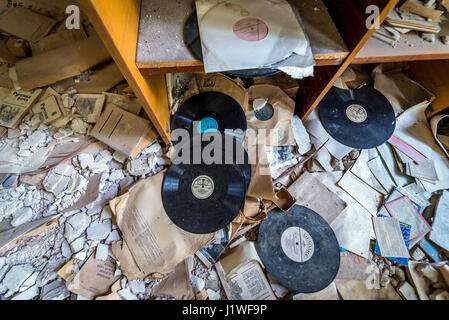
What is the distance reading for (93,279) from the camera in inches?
37.8

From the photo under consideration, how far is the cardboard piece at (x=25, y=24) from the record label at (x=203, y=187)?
1.21 meters

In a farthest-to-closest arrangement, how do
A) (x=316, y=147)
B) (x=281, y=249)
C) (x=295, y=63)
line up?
(x=316, y=147), (x=281, y=249), (x=295, y=63)

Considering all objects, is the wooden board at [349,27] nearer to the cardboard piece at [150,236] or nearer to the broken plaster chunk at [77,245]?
the cardboard piece at [150,236]

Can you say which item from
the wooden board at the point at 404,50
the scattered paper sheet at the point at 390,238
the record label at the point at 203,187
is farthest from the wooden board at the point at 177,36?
the scattered paper sheet at the point at 390,238

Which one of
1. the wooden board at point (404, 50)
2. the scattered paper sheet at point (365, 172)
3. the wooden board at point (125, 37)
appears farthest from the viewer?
the scattered paper sheet at point (365, 172)

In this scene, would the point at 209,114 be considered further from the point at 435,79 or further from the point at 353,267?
the point at 435,79

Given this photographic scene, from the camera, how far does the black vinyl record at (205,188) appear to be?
102 centimetres

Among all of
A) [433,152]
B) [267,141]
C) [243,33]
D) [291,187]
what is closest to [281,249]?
[291,187]

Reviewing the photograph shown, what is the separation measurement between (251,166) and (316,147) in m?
0.39

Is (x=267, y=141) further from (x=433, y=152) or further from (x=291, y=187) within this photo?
(x=433, y=152)

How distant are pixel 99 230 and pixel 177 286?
0.42m

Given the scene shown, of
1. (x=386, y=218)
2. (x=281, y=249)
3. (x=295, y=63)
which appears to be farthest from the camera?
(x=386, y=218)

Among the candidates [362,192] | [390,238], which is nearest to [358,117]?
[362,192]

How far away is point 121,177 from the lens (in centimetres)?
115
